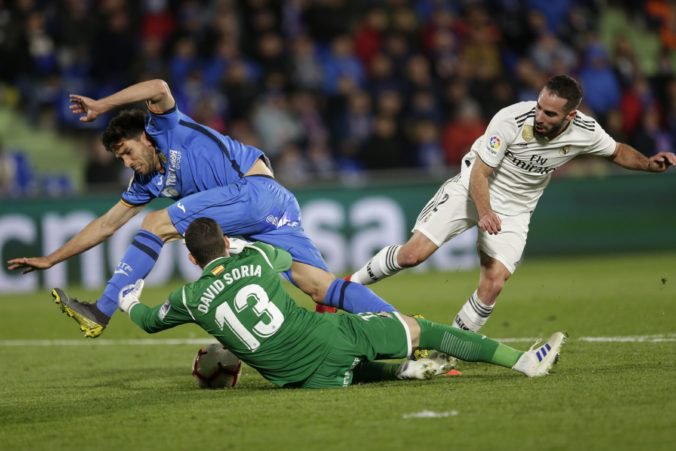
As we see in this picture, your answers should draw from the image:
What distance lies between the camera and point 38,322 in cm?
1327

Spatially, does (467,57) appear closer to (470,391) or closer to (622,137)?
(622,137)

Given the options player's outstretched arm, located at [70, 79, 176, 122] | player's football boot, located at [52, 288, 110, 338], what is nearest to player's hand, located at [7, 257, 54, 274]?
player's football boot, located at [52, 288, 110, 338]

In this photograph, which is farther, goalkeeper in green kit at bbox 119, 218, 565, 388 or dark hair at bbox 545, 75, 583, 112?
dark hair at bbox 545, 75, 583, 112

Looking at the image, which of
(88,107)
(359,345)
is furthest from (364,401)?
(88,107)

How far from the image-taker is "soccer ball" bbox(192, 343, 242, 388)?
795 centimetres

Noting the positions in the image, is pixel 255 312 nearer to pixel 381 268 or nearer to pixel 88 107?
pixel 88 107

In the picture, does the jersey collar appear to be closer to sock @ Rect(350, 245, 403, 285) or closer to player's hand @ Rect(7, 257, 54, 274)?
player's hand @ Rect(7, 257, 54, 274)

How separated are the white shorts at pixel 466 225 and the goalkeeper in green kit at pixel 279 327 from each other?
1.33 m

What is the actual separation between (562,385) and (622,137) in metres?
12.8

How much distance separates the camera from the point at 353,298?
8.12 meters

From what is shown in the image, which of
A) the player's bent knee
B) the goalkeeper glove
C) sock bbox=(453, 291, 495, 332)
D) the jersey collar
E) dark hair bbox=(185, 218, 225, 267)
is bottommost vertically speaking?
sock bbox=(453, 291, 495, 332)

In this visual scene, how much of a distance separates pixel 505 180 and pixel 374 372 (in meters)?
2.01

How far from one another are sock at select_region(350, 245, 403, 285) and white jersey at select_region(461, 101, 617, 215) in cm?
82

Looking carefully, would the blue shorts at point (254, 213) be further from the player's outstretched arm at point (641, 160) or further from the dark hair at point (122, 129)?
the player's outstretched arm at point (641, 160)
